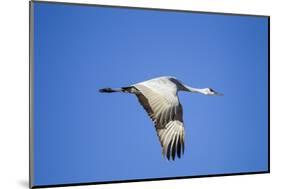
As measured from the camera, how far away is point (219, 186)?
3965 mm

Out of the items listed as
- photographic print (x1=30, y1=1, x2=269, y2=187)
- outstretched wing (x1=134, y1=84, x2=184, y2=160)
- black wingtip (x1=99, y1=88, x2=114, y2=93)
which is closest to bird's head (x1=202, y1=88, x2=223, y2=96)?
photographic print (x1=30, y1=1, x2=269, y2=187)

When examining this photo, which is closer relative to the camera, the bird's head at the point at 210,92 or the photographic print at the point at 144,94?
the photographic print at the point at 144,94

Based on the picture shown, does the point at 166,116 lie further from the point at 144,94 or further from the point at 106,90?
the point at 106,90

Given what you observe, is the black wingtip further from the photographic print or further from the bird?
the bird

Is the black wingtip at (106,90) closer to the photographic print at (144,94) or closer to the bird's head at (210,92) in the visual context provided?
the photographic print at (144,94)

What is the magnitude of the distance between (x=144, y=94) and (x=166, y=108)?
0.22 meters

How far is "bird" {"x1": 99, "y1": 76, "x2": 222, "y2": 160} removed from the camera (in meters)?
3.90

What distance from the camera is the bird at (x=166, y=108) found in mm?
3896

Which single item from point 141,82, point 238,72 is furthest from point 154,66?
point 238,72

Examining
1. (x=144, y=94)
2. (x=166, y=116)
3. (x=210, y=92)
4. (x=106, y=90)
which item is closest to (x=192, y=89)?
(x=210, y=92)

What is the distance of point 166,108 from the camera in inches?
156

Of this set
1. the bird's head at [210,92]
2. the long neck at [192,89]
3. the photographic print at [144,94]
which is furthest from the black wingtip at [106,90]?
the bird's head at [210,92]

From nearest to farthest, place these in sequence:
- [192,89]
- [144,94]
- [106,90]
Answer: [106,90]
[144,94]
[192,89]

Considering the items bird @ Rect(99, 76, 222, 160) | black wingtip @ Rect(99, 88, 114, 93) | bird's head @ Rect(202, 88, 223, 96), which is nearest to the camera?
black wingtip @ Rect(99, 88, 114, 93)
